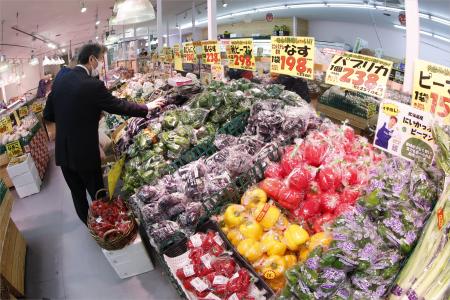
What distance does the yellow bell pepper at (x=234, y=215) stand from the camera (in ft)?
6.83

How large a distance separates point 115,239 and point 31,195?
3321 millimetres

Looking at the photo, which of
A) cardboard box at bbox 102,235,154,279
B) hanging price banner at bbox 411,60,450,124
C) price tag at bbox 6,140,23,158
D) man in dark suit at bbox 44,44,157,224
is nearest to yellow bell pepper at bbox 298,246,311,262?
hanging price banner at bbox 411,60,450,124

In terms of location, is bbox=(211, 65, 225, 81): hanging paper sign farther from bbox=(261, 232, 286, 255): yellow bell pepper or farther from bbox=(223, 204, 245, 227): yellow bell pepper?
bbox=(261, 232, 286, 255): yellow bell pepper

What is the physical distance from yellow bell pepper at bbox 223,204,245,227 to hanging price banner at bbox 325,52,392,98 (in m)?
0.99

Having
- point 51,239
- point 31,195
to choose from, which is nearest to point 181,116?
point 51,239

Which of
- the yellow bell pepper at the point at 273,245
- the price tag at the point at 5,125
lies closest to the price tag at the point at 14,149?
the price tag at the point at 5,125

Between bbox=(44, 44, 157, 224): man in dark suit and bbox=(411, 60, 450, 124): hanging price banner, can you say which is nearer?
bbox=(411, 60, 450, 124): hanging price banner

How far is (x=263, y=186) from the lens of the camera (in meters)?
2.22

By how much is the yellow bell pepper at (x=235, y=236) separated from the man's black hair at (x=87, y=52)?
2.21 m

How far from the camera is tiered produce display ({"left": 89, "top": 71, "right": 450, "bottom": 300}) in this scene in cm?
140

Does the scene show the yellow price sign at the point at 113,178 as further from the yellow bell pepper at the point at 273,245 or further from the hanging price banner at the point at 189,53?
the hanging price banner at the point at 189,53

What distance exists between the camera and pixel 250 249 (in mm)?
1893

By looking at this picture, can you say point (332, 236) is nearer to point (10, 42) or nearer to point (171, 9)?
point (171, 9)

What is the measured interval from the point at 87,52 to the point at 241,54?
147 centimetres
